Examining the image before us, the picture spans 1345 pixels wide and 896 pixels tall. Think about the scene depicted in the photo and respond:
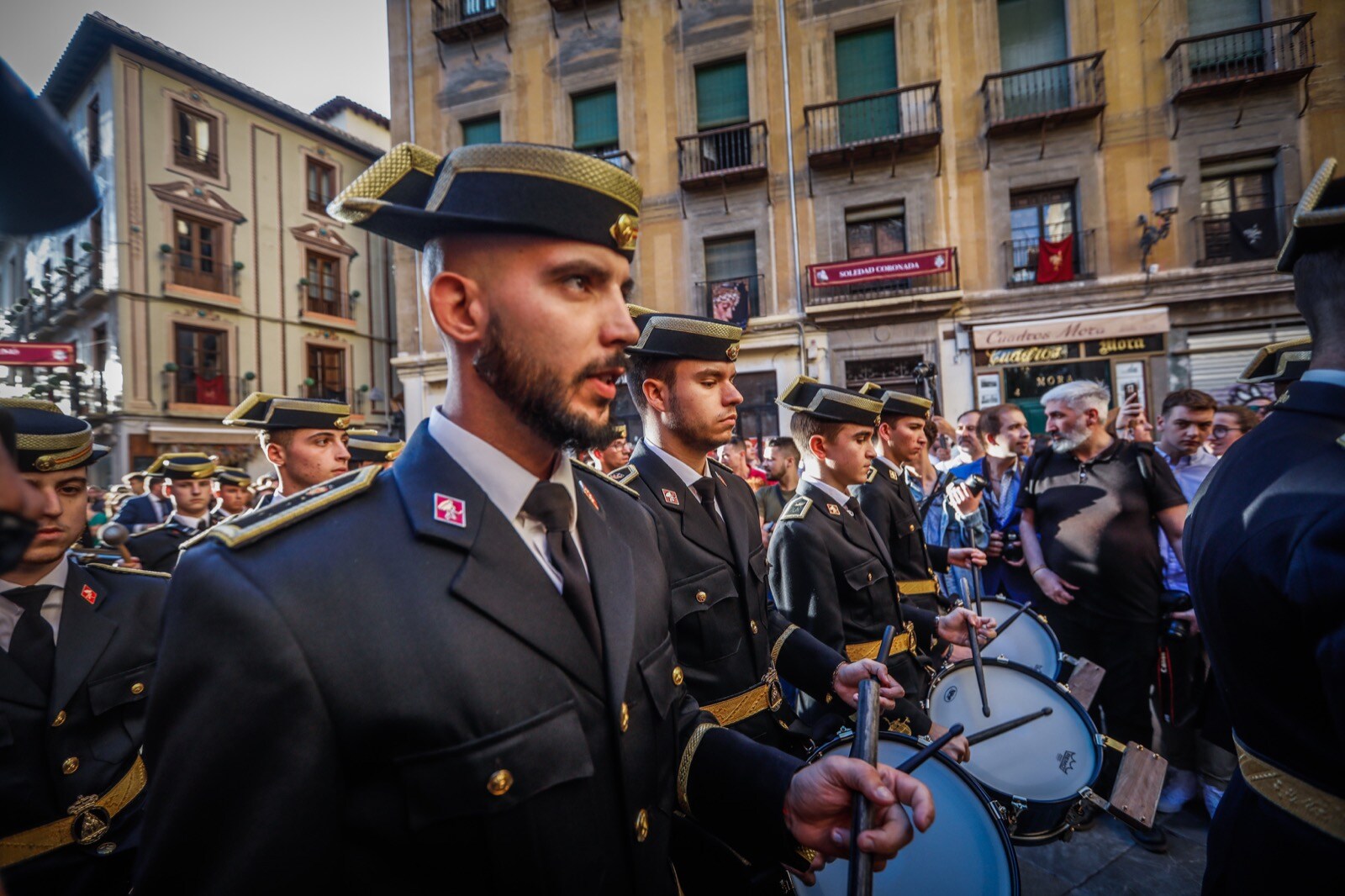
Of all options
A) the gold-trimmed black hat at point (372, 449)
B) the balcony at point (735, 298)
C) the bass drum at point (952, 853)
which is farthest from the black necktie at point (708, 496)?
the balcony at point (735, 298)

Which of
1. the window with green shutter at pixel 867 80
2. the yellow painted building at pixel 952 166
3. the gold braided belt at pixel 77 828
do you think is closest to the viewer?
the gold braided belt at pixel 77 828

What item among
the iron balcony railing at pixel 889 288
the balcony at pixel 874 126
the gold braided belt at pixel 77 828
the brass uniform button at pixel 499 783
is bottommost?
the gold braided belt at pixel 77 828

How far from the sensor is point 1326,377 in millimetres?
1599

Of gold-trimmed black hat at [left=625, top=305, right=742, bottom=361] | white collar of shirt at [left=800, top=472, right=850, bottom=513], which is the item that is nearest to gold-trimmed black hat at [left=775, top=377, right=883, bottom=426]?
white collar of shirt at [left=800, top=472, right=850, bottom=513]

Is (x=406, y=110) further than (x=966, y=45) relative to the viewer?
Yes

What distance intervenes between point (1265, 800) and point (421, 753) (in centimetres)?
203

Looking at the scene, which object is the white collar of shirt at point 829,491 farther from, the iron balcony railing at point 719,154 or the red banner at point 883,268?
the iron balcony railing at point 719,154

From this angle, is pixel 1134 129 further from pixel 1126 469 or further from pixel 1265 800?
pixel 1265 800

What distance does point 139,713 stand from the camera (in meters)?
2.35

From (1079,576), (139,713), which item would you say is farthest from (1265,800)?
(139,713)

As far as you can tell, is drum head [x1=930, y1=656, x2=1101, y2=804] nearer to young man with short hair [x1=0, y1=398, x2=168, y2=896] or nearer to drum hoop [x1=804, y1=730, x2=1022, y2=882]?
drum hoop [x1=804, y1=730, x2=1022, y2=882]

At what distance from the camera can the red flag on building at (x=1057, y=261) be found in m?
13.5

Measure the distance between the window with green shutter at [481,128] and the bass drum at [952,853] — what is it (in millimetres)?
18764

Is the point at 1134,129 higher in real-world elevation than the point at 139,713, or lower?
higher
